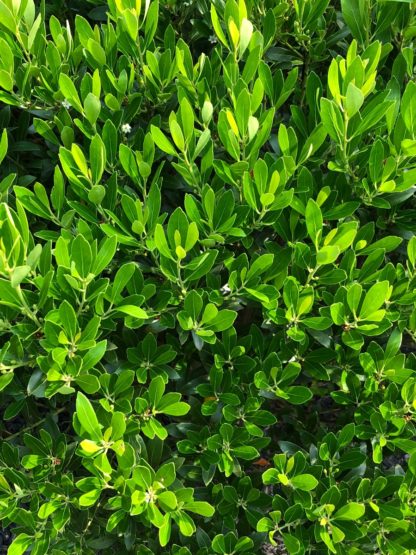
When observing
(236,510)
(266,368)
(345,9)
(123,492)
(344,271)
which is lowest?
(236,510)

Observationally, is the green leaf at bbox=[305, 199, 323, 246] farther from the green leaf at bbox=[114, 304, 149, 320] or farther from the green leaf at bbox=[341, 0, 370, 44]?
the green leaf at bbox=[341, 0, 370, 44]

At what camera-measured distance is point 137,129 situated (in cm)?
240

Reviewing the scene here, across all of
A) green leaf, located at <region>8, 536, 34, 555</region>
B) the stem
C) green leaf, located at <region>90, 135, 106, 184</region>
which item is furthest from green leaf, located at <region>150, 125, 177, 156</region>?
green leaf, located at <region>8, 536, 34, 555</region>

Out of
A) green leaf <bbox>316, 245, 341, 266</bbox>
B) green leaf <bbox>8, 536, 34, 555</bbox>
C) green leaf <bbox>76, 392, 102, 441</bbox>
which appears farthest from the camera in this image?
green leaf <bbox>8, 536, 34, 555</bbox>

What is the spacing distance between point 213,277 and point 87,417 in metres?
0.65

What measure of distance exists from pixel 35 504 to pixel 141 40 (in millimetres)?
1739

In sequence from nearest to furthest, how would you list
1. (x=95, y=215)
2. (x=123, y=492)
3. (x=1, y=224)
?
(x=1, y=224) < (x=123, y=492) < (x=95, y=215)

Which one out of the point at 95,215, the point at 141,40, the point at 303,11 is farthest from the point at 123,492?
the point at 303,11

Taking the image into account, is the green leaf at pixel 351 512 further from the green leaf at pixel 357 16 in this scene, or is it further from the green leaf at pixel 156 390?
the green leaf at pixel 357 16

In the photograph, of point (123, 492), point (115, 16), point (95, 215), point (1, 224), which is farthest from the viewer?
point (115, 16)

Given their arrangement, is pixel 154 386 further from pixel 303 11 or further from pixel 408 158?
pixel 303 11

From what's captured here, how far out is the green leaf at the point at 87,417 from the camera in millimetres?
1816

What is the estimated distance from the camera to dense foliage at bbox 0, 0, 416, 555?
1965 mm

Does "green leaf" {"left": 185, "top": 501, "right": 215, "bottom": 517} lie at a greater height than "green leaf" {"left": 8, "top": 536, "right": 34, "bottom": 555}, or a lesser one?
greater
